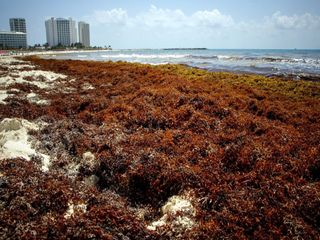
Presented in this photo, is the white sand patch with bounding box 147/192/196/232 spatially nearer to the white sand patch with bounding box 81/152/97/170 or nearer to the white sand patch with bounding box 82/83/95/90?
the white sand patch with bounding box 81/152/97/170

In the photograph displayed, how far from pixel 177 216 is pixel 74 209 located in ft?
5.14

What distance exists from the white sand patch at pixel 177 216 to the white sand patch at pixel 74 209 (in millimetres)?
1060

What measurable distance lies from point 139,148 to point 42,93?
8839mm

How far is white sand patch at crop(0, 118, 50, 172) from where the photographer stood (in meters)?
5.82

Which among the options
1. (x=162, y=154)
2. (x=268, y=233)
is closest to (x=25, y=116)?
(x=162, y=154)

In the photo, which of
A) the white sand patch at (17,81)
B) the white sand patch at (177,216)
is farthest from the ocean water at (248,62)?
the white sand patch at (177,216)

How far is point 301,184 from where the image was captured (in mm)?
4895

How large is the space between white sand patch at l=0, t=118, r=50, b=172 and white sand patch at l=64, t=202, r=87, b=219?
1.70 metres

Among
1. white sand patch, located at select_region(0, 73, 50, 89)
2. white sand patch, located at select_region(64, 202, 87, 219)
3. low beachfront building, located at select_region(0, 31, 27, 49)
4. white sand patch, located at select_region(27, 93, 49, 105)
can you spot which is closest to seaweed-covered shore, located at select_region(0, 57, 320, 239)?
white sand patch, located at select_region(64, 202, 87, 219)

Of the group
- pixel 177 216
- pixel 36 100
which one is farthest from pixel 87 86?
pixel 177 216

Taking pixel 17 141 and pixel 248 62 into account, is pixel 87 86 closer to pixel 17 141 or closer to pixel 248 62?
pixel 17 141

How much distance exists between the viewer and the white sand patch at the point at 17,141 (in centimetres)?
582

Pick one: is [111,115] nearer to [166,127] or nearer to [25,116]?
[166,127]

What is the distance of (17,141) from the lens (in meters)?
6.61
